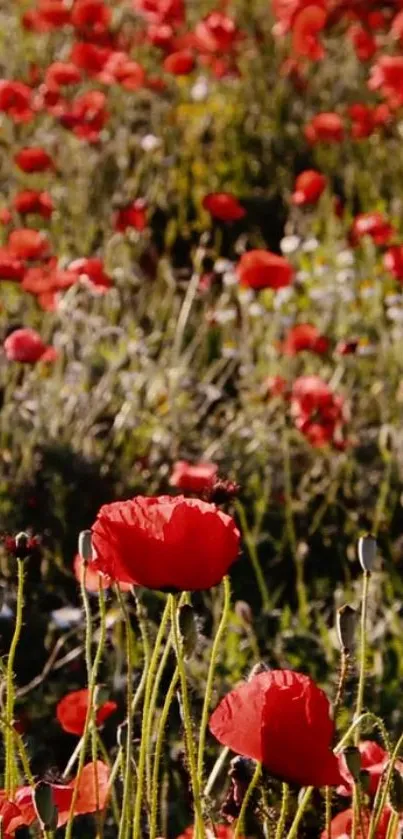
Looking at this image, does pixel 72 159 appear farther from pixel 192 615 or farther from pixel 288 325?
pixel 192 615

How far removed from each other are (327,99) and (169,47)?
0.94 m

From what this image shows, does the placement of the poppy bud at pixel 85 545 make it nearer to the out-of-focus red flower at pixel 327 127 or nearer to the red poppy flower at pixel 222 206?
the red poppy flower at pixel 222 206

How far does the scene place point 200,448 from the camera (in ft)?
11.5

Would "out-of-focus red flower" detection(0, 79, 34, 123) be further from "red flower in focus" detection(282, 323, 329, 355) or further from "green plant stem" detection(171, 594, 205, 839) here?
"green plant stem" detection(171, 594, 205, 839)

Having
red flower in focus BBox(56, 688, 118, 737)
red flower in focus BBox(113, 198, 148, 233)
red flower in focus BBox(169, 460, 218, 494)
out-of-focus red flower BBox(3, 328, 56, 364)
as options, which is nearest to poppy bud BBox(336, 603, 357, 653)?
red flower in focus BBox(56, 688, 118, 737)

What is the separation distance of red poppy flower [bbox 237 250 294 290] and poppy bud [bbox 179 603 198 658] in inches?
80.9

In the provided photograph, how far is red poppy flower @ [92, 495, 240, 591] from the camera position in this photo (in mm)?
1264

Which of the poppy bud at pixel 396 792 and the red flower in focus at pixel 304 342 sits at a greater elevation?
the red flower in focus at pixel 304 342

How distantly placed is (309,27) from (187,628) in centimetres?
429

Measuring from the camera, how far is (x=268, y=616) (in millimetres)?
2832

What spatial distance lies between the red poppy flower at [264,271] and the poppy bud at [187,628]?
206cm

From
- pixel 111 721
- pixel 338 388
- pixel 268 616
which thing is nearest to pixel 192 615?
pixel 111 721

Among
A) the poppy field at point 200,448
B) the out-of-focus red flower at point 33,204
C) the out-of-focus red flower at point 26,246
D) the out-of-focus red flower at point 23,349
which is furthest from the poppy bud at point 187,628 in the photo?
the out-of-focus red flower at point 33,204

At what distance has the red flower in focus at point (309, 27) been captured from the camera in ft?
17.2
